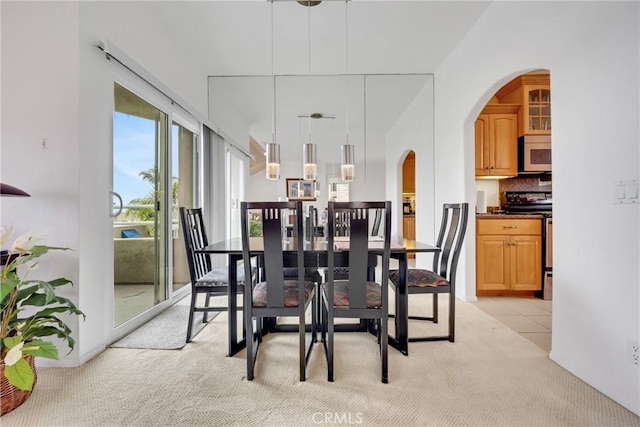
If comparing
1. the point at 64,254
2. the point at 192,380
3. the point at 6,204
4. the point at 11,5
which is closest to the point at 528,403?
the point at 192,380

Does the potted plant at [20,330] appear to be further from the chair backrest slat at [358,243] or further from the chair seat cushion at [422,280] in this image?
the chair seat cushion at [422,280]

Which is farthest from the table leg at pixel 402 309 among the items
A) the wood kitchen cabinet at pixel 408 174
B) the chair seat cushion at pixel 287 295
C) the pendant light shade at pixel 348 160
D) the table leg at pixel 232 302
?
the wood kitchen cabinet at pixel 408 174

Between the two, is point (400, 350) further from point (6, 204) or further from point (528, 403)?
point (6, 204)

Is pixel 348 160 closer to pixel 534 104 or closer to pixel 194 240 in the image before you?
pixel 194 240

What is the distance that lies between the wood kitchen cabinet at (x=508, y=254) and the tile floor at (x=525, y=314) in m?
0.14

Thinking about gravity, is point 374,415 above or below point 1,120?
below

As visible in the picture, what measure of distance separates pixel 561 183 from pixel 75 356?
3.33 m

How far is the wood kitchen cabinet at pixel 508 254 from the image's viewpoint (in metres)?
3.43

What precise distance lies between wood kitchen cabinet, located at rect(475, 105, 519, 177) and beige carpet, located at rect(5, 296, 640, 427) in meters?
2.21

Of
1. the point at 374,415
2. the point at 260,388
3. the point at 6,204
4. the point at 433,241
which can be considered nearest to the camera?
the point at 374,415

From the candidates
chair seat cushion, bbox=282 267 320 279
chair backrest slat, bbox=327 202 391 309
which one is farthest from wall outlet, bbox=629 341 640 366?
chair seat cushion, bbox=282 267 320 279

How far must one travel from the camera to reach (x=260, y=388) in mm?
1738

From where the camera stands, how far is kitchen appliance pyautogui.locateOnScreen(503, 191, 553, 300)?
3.39m

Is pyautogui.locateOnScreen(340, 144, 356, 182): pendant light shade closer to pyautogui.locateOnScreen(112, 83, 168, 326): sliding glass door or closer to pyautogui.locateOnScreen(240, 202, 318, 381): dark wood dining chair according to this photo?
pyautogui.locateOnScreen(240, 202, 318, 381): dark wood dining chair
